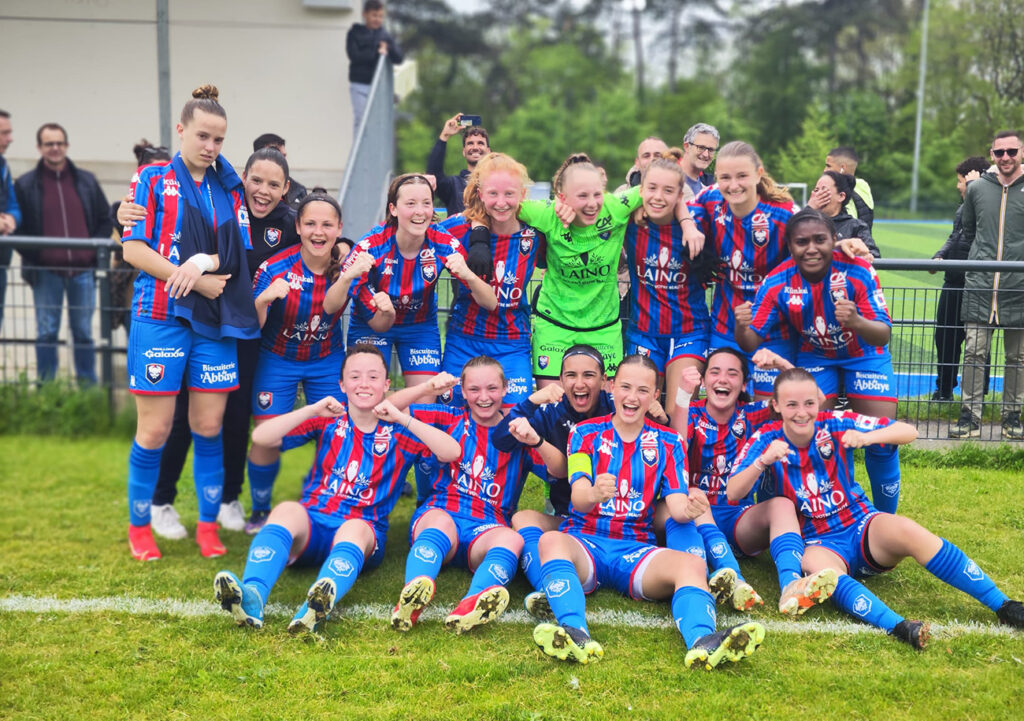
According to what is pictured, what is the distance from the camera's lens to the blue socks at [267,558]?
430 cm

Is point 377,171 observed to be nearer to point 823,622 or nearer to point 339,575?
point 339,575

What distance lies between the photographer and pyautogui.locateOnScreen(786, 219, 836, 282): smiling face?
4.89 metres

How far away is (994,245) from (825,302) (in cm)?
251

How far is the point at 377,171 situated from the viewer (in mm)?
9109

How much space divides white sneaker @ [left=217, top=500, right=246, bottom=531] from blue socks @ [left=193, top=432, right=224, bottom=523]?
395 mm

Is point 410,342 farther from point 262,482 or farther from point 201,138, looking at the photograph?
point 201,138

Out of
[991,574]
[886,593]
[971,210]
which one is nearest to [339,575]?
[886,593]

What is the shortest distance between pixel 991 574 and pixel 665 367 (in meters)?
1.98

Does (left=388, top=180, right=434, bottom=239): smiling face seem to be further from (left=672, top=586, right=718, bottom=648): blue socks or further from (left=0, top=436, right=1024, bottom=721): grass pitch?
(left=672, top=586, right=718, bottom=648): blue socks

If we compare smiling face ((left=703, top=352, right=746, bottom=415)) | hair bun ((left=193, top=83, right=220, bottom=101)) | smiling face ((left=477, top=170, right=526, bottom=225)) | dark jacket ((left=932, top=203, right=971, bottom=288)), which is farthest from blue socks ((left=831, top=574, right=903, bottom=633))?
hair bun ((left=193, top=83, right=220, bottom=101))

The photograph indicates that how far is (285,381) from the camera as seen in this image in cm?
544

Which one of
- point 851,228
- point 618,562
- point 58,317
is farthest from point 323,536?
point 58,317

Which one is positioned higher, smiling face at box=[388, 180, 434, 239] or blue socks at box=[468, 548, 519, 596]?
smiling face at box=[388, 180, 434, 239]

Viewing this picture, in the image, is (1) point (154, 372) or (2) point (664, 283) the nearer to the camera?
(1) point (154, 372)
